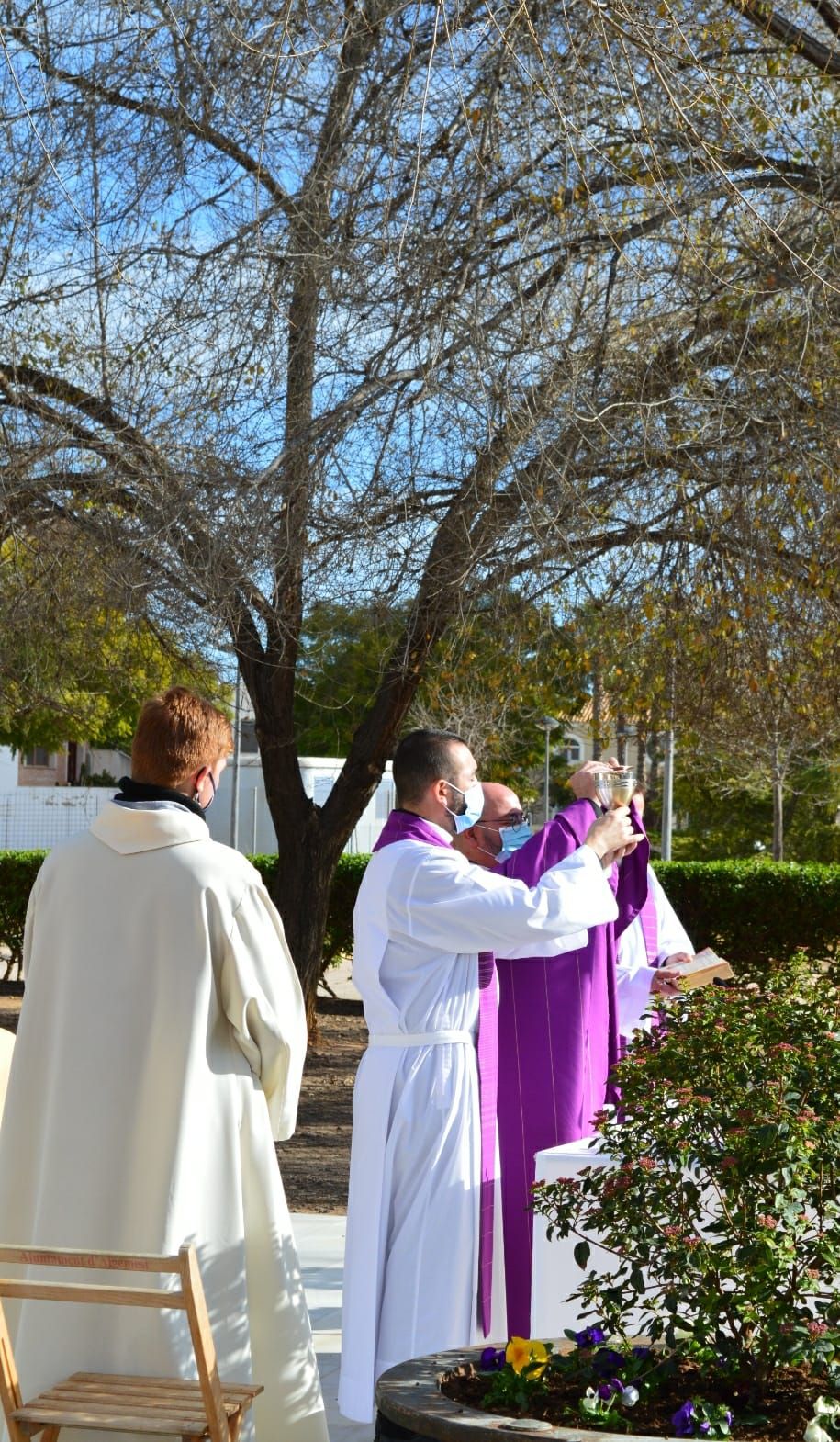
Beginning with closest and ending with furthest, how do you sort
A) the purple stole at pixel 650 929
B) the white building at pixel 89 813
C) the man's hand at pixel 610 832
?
the man's hand at pixel 610 832
the purple stole at pixel 650 929
the white building at pixel 89 813

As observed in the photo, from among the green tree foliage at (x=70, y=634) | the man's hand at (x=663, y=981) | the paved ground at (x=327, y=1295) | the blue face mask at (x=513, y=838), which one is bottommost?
the paved ground at (x=327, y=1295)

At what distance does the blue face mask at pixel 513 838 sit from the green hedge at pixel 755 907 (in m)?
10.1

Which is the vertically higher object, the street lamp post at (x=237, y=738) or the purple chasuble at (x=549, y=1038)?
the street lamp post at (x=237, y=738)

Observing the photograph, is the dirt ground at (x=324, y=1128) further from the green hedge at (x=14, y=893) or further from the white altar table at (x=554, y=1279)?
the white altar table at (x=554, y=1279)

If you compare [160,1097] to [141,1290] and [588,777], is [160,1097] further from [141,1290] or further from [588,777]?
[588,777]

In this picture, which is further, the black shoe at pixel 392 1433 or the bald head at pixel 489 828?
the bald head at pixel 489 828

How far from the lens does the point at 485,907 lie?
4.53 m

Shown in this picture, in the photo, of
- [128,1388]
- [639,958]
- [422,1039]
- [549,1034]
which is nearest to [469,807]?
[422,1039]

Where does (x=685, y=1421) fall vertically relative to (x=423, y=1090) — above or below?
below

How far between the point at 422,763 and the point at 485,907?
1.66ft

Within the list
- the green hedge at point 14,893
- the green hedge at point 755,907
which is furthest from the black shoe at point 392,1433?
the green hedge at point 14,893

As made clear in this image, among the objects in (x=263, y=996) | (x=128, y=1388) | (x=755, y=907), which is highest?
(x=755, y=907)

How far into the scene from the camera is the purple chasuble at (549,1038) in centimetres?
500

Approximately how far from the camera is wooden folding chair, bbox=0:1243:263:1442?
295 cm
